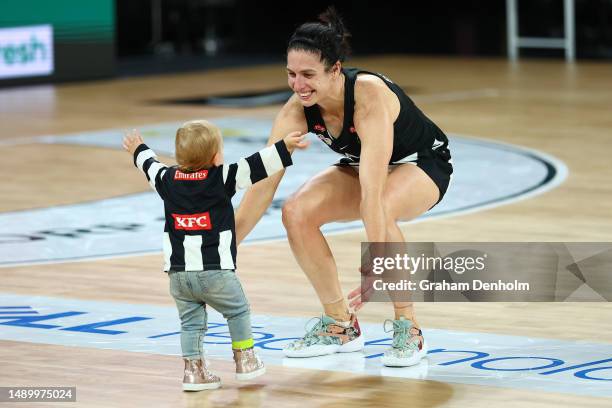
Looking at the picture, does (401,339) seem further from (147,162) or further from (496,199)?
(496,199)

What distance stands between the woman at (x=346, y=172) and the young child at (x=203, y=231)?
1.18 feet

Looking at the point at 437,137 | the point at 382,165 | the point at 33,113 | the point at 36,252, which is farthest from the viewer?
the point at 33,113

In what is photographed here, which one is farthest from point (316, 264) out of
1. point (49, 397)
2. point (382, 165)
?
point (49, 397)

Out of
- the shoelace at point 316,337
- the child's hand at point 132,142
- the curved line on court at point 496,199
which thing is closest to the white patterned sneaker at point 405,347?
the shoelace at point 316,337

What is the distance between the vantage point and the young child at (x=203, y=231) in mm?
4617

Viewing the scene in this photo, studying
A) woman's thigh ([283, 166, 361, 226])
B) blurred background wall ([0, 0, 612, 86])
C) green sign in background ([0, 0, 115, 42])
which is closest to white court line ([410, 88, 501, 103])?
blurred background wall ([0, 0, 612, 86])

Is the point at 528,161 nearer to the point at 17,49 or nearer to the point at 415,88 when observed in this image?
the point at 415,88

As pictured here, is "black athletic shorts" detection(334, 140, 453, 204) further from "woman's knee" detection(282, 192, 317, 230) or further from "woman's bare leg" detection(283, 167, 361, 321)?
"woman's knee" detection(282, 192, 317, 230)

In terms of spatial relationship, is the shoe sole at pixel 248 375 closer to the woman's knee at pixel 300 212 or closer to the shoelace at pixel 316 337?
the shoelace at pixel 316 337

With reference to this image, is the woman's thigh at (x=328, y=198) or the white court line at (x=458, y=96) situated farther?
the white court line at (x=458, y=96)

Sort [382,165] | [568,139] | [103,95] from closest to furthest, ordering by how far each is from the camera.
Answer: [382,165]
[568,139]
[103,95]

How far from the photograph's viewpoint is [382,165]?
491cm

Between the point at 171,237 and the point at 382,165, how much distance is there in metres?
0.80

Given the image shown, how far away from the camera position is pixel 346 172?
5.26m
